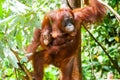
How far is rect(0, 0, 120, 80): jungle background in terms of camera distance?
1.15 meters

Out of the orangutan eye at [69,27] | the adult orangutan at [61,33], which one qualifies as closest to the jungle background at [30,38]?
the adult orangutan at [61,33]

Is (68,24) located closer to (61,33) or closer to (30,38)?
(61,33)

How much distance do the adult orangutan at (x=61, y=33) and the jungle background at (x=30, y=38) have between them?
0.10 metres

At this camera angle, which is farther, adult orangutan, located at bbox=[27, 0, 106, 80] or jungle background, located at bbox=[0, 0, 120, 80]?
adult orangutan, located at bbox=[27, 0, 106, 80]

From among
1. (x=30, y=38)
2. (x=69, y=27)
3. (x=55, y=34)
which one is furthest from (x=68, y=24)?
(x=30, y=38)

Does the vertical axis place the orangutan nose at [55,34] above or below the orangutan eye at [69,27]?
below

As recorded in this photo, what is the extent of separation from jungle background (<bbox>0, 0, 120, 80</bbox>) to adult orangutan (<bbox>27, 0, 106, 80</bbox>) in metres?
0.10

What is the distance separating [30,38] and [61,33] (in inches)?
46.1

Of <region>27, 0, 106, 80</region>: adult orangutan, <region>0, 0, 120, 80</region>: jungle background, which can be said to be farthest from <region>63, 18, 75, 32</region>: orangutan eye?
<region>0, 0, 120, 80</region>: jungle background

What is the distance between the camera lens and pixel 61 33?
255 cm

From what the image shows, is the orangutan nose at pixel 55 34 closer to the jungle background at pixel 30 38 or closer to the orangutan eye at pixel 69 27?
the orangutan eye at pixel 69 27

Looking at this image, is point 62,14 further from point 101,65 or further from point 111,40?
point 111,40

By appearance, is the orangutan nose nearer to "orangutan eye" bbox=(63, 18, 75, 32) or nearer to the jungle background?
"orangutan eye" bbox=(63, 18, 75, 32)

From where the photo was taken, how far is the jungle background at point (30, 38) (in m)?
1.15
